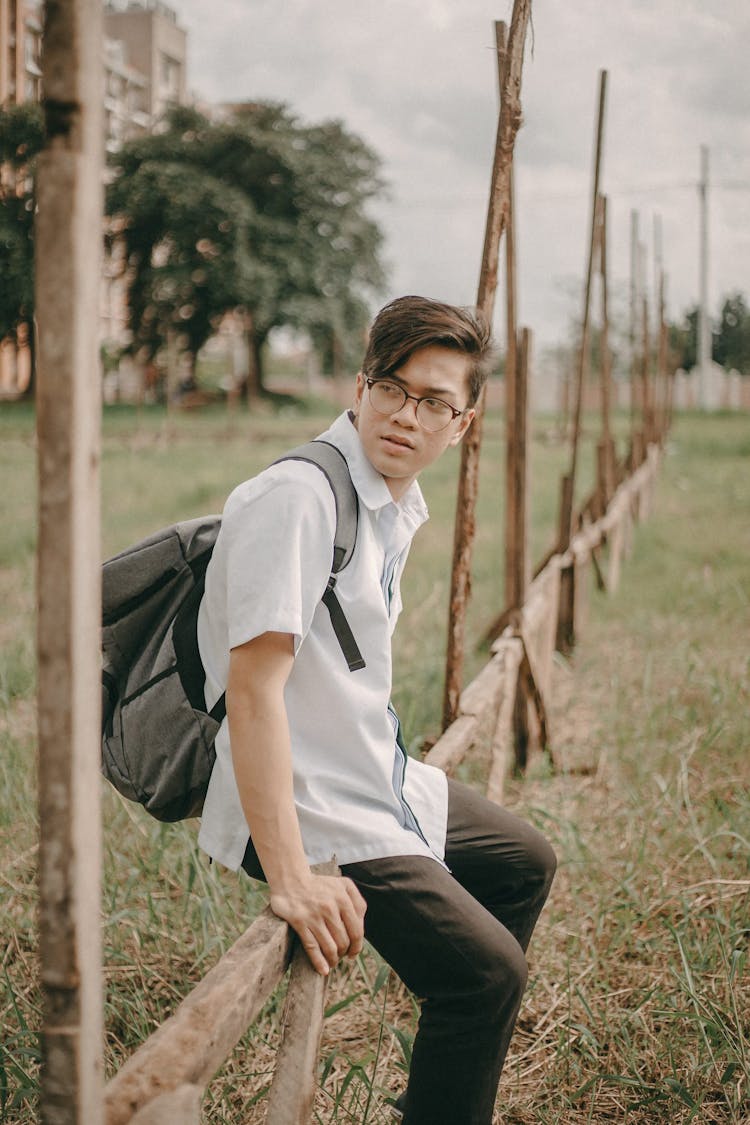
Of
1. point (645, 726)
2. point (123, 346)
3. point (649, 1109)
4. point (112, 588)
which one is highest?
point (123, 346)

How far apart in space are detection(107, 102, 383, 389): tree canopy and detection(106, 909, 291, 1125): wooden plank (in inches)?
1107

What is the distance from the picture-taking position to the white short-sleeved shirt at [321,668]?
1.44 metres

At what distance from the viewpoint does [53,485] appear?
90 cm

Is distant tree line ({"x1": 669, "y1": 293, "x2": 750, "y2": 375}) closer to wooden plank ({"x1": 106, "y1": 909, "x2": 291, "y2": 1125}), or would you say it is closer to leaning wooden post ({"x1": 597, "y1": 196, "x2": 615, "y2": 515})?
leaning wooden post ({"x1": 597, "y1": 196, "x2": 615, "y2": 515})

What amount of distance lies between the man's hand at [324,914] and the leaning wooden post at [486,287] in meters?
1.23

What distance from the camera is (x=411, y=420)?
5.60ft

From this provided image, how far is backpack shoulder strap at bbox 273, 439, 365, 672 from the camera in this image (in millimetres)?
1534

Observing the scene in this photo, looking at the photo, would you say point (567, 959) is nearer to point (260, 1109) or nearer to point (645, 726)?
point (260, 1109)

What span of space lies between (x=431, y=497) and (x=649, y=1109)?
8.96 meters

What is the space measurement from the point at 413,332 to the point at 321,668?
579mm

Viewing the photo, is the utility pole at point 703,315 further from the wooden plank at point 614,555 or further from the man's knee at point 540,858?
the man's knee at point 540,858

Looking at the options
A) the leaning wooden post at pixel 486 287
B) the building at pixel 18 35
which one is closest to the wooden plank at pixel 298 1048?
the leaning wooden post at pixel 486 287

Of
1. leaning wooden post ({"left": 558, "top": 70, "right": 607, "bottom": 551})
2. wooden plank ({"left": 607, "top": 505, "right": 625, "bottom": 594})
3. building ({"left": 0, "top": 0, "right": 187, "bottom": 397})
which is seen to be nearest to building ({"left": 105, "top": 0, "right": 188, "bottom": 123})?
building ({"left": 0, "top": 0, "right": 187, "bottom": 397})

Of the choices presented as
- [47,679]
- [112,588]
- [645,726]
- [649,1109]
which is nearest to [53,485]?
[47,679]
